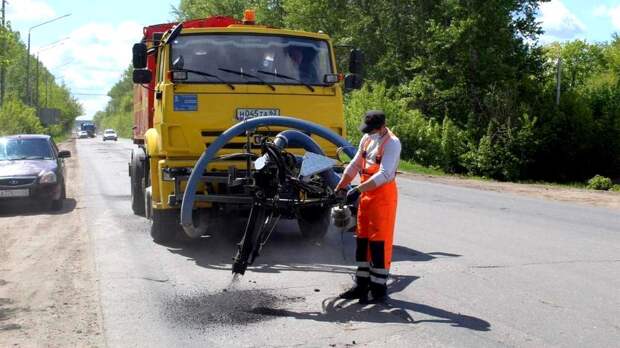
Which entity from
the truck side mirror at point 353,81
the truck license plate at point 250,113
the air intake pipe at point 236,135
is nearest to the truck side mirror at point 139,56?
the truck license plate at point 250,113

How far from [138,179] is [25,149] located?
15.0ft

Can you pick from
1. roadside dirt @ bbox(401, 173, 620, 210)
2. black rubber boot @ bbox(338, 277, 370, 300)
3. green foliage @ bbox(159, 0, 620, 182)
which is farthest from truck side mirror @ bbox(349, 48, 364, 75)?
green foliage @ bbox(159, 0, 620, 182)

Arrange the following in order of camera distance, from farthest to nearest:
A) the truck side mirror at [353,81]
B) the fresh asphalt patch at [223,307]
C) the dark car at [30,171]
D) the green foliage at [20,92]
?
the green foliage at [20,92] → the dark car at [30,171] → the truck side mirror at [353,81] → the fresh asphalt patch at [223,307]

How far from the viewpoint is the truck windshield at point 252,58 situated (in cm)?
934

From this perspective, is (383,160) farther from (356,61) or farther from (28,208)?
(28,208)

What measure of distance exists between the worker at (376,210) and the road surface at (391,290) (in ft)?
0.77

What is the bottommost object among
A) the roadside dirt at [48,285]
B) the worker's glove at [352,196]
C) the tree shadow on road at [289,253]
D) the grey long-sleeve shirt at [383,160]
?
the roadside dirt at [48,285]

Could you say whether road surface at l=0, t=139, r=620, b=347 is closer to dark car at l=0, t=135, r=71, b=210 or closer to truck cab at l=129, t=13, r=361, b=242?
truck cab at l=129, t=13, r=361, b=242

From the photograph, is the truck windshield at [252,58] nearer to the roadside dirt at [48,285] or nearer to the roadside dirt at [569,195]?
the roadside dirt at [48,285]

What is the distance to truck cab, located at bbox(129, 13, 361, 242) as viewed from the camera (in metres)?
9.05

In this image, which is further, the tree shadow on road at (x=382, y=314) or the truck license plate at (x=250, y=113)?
the truck license plate at (x=250, y=113)

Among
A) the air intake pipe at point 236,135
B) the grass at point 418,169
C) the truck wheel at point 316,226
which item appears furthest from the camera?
the grass at point 418,169

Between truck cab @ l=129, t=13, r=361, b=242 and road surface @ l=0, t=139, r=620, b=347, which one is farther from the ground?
truck cab @ l=129, t=13, r=361, b=242

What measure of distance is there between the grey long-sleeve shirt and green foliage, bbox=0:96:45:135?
3478 cm
